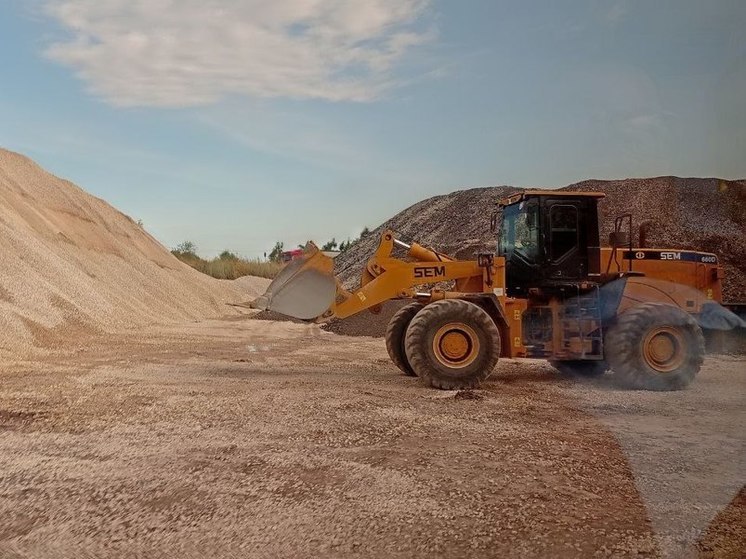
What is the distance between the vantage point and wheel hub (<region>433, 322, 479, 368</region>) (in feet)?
32.1

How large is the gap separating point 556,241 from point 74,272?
16832 millimetres

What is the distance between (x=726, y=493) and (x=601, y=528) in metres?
1.26

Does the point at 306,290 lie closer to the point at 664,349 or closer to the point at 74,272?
the point at 664,349

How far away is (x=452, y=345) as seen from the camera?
32.2ft

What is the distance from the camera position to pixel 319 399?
28.5 ft

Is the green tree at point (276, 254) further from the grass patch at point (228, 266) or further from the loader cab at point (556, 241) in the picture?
the loader cab at point (556, 241)

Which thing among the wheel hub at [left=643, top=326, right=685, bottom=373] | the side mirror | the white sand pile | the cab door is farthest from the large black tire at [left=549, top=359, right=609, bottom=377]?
the white sand pile

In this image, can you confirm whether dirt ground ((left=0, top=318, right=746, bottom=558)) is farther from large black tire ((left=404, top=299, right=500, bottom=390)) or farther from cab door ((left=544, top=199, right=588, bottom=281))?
cab door ((left=544, top=199, right=588, bottom=281))

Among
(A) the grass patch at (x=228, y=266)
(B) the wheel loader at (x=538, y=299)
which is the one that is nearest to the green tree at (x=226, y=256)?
A: (A) the grass patch at (x=228, y=266)

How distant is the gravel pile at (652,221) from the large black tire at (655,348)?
378 inches

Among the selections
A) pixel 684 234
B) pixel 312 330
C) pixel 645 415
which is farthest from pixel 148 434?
pixel 684 234

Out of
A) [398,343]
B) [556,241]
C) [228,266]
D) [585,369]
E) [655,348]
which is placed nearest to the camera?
[655,348]

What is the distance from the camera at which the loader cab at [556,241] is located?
10.6 meters

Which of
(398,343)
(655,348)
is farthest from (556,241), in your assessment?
(398,343)
